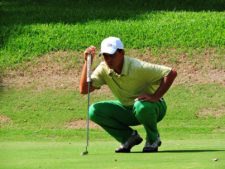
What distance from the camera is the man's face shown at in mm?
6113

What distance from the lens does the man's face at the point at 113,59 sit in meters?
6.11

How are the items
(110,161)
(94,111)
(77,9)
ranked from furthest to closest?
(77,9) < (94,111) < (110,161)

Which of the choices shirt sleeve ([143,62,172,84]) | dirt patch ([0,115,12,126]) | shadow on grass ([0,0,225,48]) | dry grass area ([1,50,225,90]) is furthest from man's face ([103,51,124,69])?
shadow on grass ([0,0,225,48])

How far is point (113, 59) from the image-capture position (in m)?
6.14

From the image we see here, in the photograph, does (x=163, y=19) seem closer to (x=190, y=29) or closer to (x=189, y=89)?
(x=190, y=29)

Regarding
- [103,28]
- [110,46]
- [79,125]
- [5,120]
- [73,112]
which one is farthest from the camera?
[103,28]

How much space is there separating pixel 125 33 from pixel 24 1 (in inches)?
258

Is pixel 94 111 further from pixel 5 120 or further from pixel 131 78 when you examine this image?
pixel 5 120

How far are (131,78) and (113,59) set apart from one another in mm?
315

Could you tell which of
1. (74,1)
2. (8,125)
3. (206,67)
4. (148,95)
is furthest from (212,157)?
(74,1)

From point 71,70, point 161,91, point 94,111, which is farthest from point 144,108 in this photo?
point 71,70

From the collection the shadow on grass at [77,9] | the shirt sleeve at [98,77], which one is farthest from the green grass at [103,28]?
the shirt sleeve at [98,77]

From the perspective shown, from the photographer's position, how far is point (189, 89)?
14.7 m

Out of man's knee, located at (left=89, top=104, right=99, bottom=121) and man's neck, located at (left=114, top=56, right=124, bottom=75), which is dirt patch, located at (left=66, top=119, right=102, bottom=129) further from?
man's neck, located at (left=114, top=56, right=124, bottom=75)
